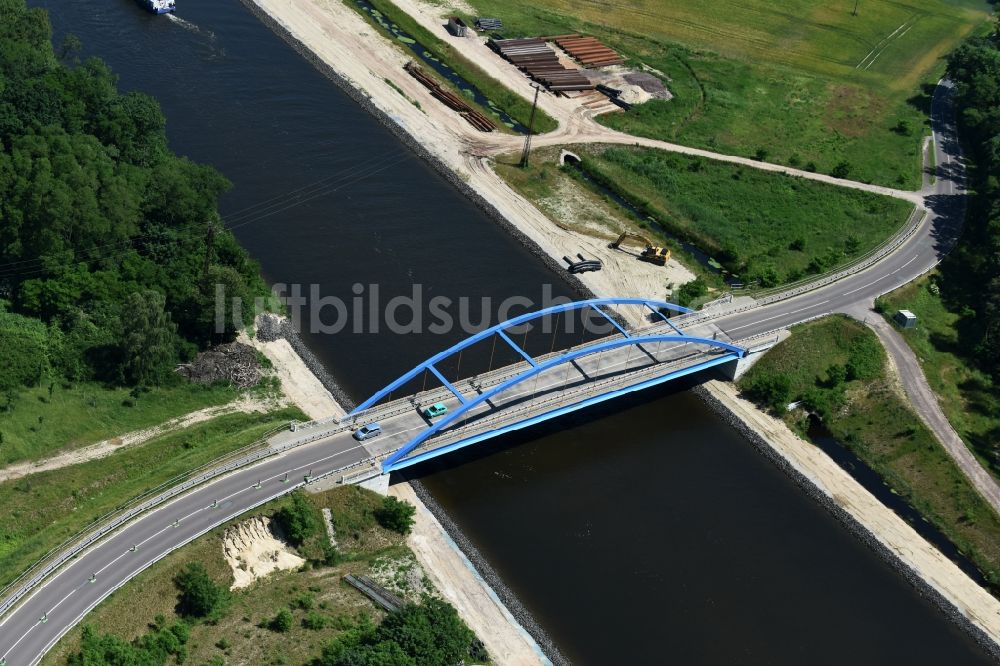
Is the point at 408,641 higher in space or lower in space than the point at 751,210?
lower

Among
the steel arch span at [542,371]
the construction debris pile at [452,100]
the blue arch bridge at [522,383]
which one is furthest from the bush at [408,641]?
the construction debris pile at [452,100]

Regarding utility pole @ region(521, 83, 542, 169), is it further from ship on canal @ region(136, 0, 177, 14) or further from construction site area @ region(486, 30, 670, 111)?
ship on canal @ region(136, 0, 177, 14)

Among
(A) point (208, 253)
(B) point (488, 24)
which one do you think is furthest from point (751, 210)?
(A) point (208, 253)

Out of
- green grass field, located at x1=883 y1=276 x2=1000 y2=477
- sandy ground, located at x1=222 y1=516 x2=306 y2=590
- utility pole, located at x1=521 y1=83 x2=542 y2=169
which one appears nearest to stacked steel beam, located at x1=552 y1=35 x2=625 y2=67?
utility pole, located at x1=521 y1=83 x2=542 y2=169

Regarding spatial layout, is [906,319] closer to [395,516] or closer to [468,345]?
[468,345]

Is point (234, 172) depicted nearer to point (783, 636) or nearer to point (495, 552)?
→ point (495, 552)

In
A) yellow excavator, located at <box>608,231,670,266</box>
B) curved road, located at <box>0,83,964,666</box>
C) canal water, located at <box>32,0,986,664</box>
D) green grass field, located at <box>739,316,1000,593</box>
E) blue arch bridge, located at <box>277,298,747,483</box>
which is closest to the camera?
curved road, located at <box>0,83,964,666</box>
